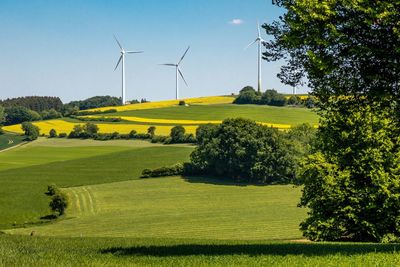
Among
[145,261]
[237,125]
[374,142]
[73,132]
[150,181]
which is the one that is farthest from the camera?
[73,132]

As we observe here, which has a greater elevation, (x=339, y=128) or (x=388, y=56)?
(x=388, y=56)

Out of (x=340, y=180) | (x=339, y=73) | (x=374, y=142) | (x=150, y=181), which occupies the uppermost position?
(x=339, y=73)

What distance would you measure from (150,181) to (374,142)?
71267 millimetres

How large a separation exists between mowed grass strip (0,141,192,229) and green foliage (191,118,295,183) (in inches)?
399

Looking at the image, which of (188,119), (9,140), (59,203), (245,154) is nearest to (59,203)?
(59,203)

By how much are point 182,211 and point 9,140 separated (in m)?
105

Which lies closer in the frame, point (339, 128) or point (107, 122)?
point (339, 128)

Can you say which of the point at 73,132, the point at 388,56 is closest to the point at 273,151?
the point at 73,132

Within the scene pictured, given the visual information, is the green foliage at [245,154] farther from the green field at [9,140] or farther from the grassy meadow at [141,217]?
the green field at [9,140]

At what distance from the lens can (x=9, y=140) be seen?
163 meters

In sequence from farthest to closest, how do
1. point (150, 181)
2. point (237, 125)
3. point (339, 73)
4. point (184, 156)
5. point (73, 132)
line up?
point (73, 132), point (184, 156), point (237, 125), point (150, 181), point (339, 73)

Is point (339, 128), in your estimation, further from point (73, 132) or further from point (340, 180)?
point (73, 132)

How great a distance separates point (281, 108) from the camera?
627 feet

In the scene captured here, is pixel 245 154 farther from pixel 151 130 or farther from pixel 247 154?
pixel 151 130
